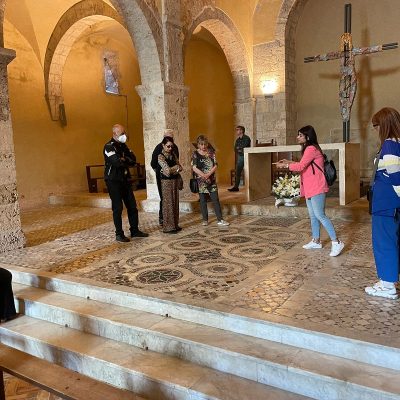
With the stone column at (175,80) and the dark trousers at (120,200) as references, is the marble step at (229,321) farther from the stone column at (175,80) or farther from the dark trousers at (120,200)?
the stone column at (175,80)

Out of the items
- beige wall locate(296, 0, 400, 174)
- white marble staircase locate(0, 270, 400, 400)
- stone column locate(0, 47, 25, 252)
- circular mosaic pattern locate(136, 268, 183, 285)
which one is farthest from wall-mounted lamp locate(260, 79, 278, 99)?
white marble staircase locate(0, 270, 400, 400)

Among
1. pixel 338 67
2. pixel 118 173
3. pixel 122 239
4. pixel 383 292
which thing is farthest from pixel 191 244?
pixel 338 67

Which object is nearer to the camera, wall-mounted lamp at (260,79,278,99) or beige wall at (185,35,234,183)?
wall-mounted lamp at (260,79,278,99)

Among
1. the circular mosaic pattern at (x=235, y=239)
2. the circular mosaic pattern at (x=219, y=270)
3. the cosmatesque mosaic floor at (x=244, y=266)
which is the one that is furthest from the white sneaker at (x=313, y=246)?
the circular mosaic pattern at (x=219, y=270)

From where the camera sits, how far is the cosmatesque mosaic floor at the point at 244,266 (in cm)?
314

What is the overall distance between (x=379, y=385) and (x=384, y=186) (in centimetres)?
154

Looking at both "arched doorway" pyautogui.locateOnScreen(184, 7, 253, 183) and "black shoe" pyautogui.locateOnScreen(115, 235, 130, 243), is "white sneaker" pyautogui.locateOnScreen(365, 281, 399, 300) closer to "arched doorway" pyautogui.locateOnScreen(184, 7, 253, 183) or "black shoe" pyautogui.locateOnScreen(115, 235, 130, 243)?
"black shoe" pyautogui.locateOnScreen(115, 235, 130, 243)

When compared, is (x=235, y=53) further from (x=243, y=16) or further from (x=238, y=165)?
(x=238, y=165)

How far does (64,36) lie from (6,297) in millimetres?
8431

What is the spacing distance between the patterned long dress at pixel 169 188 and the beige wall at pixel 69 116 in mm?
5546

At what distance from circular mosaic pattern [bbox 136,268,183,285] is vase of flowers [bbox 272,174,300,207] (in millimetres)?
3489

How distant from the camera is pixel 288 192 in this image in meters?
7.26

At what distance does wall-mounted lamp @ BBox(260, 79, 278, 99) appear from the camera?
10523mm

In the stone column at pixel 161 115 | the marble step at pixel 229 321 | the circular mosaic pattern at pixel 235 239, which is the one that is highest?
the stone column at pixel 161 115
